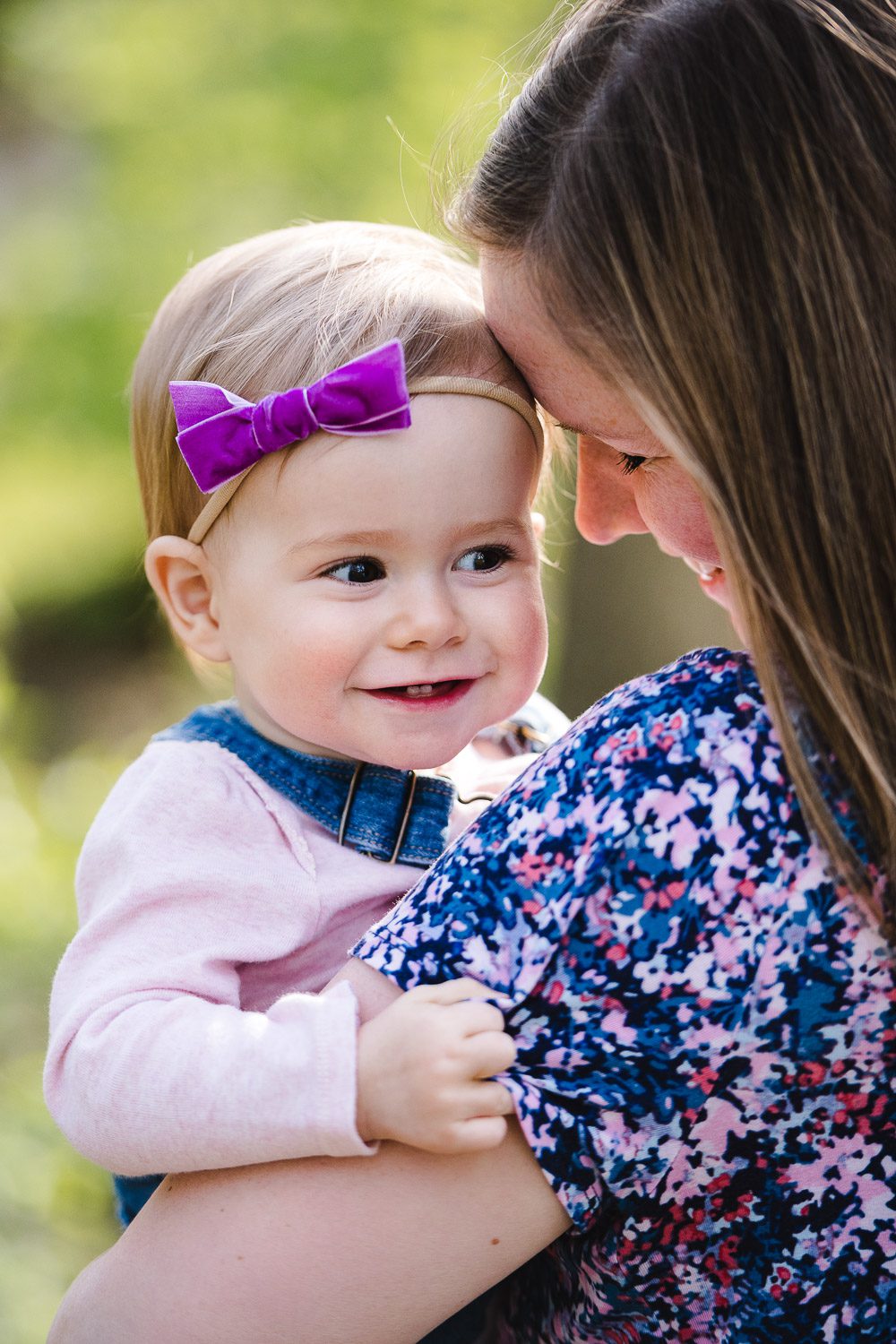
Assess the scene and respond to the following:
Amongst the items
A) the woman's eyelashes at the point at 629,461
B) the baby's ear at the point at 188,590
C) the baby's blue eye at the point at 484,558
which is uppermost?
the baby's ear at the point at 188,590

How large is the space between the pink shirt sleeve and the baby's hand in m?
0.04

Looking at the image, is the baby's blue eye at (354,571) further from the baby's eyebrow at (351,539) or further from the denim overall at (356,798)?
the denim overall at (356,798)

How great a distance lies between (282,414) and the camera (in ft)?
5.22

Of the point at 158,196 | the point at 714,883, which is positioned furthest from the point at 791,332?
the point at 158,196

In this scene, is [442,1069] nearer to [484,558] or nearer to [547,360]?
[484,558]

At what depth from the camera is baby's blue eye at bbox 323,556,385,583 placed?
5.42 ft

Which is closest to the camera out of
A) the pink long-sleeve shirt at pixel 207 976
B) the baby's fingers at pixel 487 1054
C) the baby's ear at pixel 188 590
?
the baby's fingers at pixel 487 1054

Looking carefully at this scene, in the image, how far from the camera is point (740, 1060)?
123cm

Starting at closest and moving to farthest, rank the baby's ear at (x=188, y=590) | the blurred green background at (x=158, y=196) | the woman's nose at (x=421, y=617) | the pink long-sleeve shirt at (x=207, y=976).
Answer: the pink long-sleeve shirt at (x=207, y=976), the woman's nose at (x=421, y=617), the baby's ear at (x=188, y=590), the blurred green background at (x=158, y=196)

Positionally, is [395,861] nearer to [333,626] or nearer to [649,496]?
[333,626]

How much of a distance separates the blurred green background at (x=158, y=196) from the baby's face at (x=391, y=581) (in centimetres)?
281

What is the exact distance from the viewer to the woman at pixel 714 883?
1.22 m

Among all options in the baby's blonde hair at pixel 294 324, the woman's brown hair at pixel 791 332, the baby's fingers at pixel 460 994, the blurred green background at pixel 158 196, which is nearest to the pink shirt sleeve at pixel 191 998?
the baby's fingers at pixel 460 994

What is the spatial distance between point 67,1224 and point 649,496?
267cm
